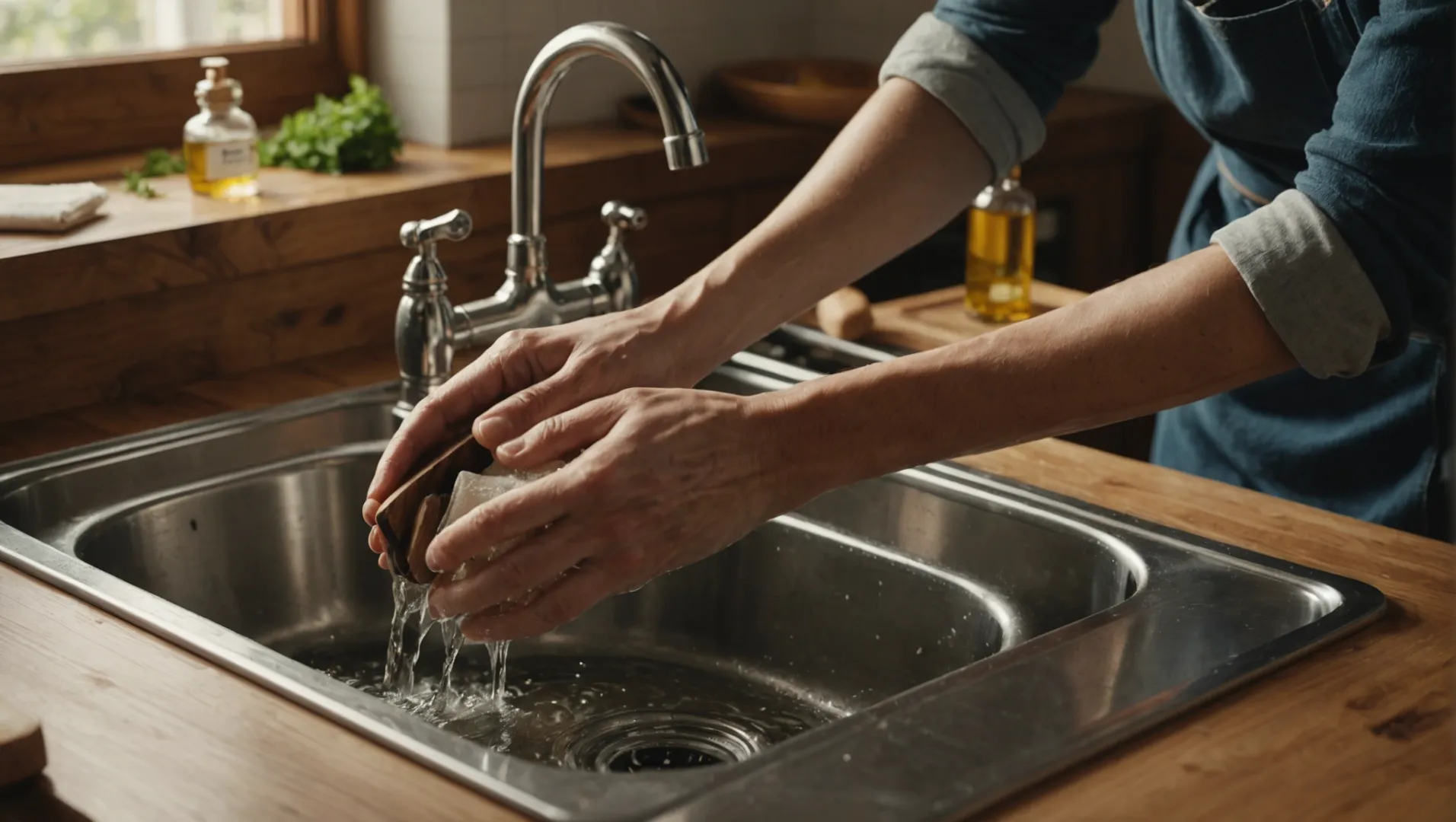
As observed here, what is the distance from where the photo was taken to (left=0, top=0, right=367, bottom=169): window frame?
6.04 ft

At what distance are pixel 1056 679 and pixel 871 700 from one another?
1.22 ft

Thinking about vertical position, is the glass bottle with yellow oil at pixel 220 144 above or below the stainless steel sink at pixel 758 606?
above

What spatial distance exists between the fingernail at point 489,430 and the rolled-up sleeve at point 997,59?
1.86 feet

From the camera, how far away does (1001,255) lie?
183 cm

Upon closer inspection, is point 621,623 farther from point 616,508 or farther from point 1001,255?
point 1001,255

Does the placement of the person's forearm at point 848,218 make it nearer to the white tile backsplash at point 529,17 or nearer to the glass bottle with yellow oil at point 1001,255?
the glass bottle with yellow oil at point 1001,255

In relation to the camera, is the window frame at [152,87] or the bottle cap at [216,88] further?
the window frame at [152,87]

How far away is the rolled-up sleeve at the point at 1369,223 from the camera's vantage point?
40.2 inches

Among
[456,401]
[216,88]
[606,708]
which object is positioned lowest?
[606,708]

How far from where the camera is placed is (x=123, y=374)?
1.52 m

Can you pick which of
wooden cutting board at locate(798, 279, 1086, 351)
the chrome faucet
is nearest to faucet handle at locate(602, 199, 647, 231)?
the chrome faucet

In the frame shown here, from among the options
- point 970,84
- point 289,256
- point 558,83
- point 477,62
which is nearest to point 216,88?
point 289,256

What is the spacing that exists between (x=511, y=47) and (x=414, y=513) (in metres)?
1.16

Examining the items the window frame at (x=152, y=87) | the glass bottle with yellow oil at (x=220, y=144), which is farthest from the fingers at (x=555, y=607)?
the window frame at (x=152, y=87)
